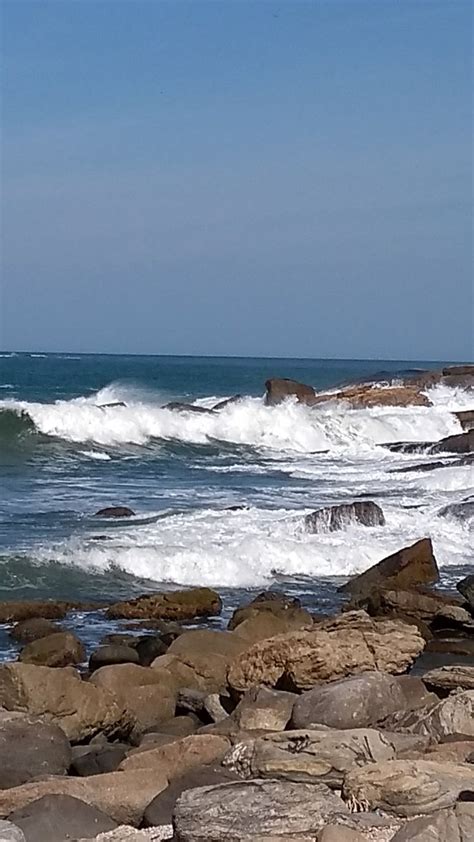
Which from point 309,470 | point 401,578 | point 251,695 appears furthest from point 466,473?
point 251,695

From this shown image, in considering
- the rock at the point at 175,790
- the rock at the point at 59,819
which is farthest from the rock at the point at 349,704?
the rock at the point at 59,819

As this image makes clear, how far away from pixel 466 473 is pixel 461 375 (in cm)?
2472

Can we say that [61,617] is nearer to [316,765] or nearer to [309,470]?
[316,765]

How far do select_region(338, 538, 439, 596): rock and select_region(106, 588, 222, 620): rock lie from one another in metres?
1.77

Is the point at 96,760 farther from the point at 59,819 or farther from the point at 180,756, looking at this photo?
the point at 59,819

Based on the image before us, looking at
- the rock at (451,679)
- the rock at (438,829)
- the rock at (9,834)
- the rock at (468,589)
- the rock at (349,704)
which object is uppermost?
the rock at (438,829)

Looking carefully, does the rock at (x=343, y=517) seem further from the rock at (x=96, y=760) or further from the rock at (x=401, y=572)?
the rock at (x=96, y=760)

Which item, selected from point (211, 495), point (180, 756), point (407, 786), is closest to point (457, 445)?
point (211, 495)

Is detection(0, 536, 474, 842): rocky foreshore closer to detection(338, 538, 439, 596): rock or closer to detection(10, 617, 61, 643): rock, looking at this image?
detection(10, 617, 61, 643): rock

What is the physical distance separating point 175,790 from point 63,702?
7.80 feet

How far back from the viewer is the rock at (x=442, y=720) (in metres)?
6.68

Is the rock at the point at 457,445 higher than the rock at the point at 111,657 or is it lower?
higher

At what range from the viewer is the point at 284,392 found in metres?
39.6

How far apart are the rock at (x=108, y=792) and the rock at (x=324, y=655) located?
84.9 inches
